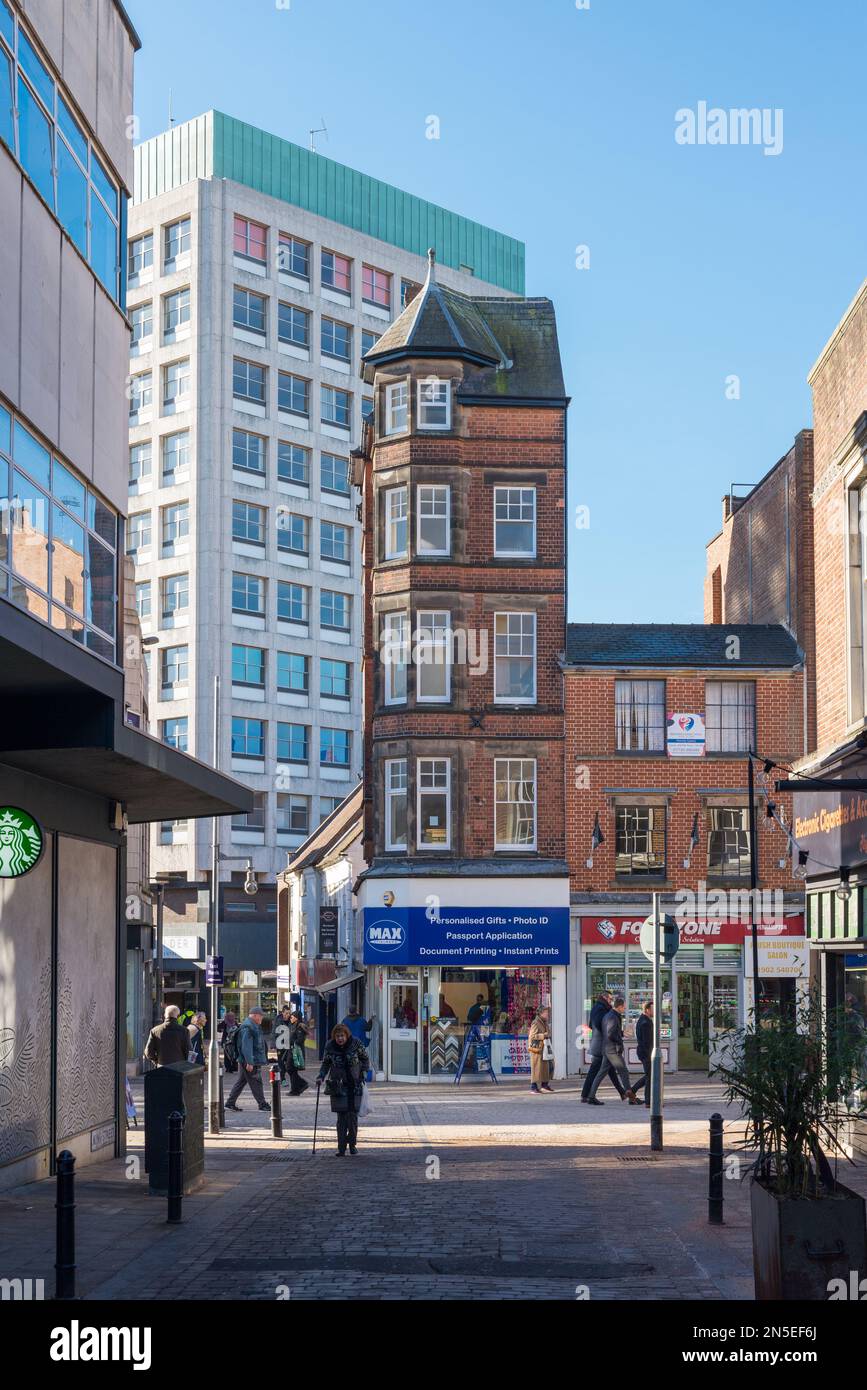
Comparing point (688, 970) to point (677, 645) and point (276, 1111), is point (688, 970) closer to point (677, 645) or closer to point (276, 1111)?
point (677, 645)

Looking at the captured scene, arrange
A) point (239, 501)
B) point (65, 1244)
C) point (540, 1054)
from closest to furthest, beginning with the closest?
point (65, 1244)
point (540, 1054)
point (239, 501)

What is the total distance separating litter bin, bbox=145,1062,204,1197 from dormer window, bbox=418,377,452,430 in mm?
24940

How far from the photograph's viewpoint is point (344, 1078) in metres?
20.9

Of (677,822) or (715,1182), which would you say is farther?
(677,822)

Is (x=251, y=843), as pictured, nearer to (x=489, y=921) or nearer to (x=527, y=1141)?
(x=489, y=921)

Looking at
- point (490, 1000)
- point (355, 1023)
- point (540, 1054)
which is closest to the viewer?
point (355, 1023)

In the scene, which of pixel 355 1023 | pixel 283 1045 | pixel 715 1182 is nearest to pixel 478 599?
pixel 283 1045

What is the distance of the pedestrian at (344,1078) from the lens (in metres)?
20.9

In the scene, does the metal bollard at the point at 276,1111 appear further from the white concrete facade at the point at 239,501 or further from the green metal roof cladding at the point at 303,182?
the green metal roof cladding at the point at 303,182

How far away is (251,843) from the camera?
244ft

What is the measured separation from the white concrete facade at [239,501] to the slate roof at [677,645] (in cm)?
3260

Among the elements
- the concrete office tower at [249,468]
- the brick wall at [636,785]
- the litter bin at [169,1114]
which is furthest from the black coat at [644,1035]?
the concrete office tower at [249,468]

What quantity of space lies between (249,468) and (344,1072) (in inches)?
2213
